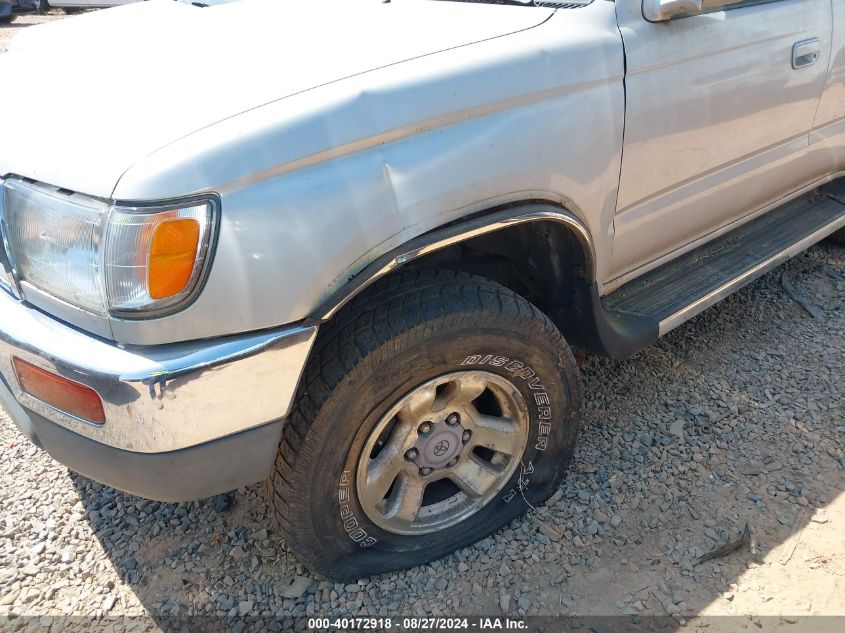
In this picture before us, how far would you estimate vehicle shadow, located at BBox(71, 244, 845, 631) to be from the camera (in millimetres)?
2170

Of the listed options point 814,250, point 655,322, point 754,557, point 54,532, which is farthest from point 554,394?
point 814,250

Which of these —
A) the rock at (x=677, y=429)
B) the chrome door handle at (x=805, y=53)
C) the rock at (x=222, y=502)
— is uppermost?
the chrome door handle at (x=805, y=53)

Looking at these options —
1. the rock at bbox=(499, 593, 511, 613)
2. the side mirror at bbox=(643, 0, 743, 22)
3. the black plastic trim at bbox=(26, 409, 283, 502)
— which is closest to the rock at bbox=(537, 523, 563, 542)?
the rock at bbox=(499, 593, 511, 613)

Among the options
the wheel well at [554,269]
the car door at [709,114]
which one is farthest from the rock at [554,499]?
the car door at [709,114]

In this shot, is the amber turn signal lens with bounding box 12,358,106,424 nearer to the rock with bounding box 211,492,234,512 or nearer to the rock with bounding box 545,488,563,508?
the rock with bounding box 211,492,234,512

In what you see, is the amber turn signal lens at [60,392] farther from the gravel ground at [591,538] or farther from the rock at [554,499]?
the rock at [554,499]

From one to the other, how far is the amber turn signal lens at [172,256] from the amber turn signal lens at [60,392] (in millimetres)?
312

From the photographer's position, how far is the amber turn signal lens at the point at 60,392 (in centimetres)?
167

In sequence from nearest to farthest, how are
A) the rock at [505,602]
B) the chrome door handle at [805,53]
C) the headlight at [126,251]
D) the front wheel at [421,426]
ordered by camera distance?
the headlight at [126,251] < the front wheel at [421,426] < the rock at [505,602] < the chrome door handle at [805,53]

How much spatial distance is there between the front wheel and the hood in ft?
2.07

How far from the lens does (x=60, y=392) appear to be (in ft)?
5.69

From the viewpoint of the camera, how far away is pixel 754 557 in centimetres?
229

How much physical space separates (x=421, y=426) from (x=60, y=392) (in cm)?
100

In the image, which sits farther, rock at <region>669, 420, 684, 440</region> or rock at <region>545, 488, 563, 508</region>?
rock at <region>669, 420, 684, 440</region>
